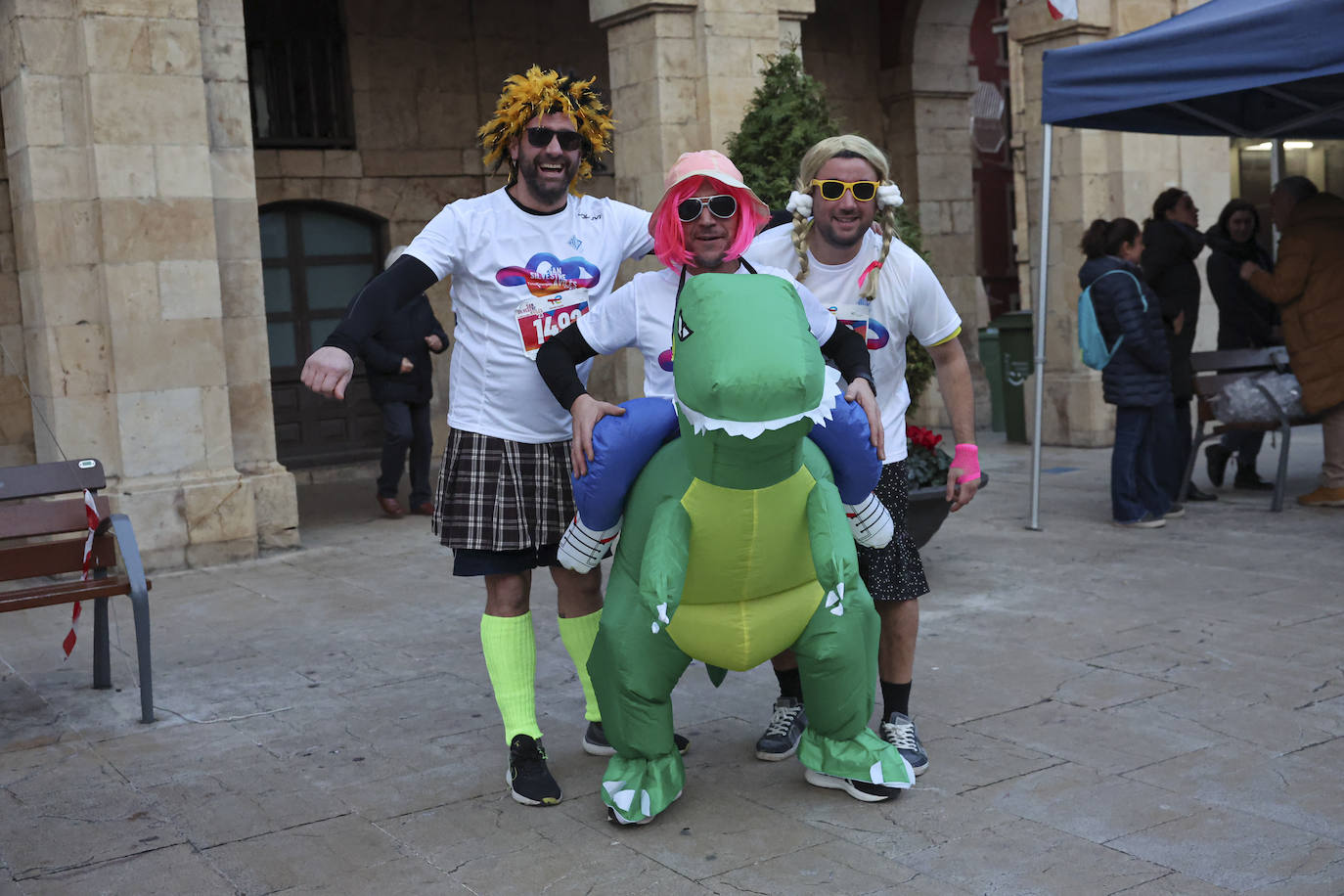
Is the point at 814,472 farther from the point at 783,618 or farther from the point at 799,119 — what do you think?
the point at 799,119

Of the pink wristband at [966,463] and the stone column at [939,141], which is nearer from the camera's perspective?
the pink wristband at [966,463]

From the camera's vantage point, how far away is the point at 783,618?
358 cm

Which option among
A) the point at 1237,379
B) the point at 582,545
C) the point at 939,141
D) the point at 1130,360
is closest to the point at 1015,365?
the point at 939,141

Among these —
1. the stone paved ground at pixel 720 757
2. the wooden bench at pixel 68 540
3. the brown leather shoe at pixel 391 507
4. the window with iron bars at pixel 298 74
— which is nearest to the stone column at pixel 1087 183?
the stone paved ground at pixel 720 757

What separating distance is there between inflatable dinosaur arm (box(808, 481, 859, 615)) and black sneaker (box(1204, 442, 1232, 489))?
6.28 m

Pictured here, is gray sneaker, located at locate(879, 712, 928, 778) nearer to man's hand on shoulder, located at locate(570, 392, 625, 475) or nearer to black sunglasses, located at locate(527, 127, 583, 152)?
man's hand on shoulder, located at locate(570, 392, 625, 475)

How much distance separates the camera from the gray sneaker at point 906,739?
4012 millimetres

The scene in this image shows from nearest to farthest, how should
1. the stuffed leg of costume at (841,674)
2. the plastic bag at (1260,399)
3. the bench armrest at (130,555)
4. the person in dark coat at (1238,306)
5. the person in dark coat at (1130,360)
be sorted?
the stuffed leg of costume at (841,674)
the bench armrest at (130,555)
the person in dark coat at (1130,360)
the plastic bag at (1260,399)
the person in dark coat at (1238,306)

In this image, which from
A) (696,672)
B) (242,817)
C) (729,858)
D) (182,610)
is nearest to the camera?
(729,858)

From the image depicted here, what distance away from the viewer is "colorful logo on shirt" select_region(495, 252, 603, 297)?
13.2ft

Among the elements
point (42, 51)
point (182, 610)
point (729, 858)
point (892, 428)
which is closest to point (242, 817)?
point (729, 858)

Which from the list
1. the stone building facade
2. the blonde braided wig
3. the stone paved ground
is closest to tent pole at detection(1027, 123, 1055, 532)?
the stone paved ground

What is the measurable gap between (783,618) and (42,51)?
592 centimetres

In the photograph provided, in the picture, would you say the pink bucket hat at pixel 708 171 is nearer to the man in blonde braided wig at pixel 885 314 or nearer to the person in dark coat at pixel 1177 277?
the man in blonde braided wig at pixel 885 314
